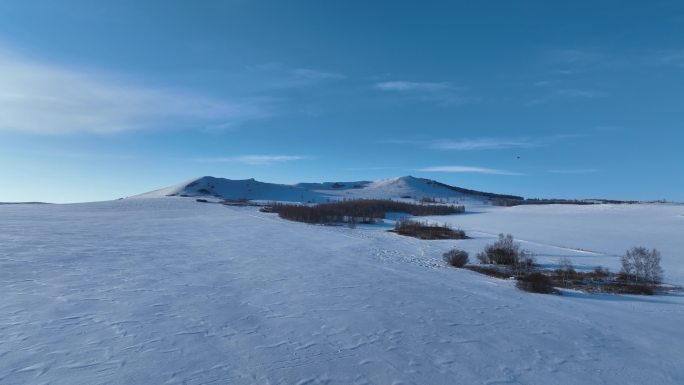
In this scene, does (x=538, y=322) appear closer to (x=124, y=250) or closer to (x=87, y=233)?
(x=124, y=250)

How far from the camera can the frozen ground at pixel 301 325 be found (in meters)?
5.20

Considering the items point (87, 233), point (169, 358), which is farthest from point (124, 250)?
point (169, 358)

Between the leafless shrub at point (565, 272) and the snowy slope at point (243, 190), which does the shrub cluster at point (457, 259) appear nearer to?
the leafless shrub at point (565, 272)

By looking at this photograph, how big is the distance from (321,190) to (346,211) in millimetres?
59203

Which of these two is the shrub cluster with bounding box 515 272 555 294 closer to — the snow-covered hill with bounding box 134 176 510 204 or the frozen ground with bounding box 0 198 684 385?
the frozen ground with bounding box 0 198 684 385

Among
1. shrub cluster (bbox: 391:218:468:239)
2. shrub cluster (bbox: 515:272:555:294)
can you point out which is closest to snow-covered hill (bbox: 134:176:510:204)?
shrub cluster (bbox: 391:218:468:239)

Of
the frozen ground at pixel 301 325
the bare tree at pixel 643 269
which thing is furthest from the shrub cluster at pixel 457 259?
the bare tree at pixel 643 269

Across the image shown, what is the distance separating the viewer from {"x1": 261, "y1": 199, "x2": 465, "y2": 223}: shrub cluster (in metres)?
40.6

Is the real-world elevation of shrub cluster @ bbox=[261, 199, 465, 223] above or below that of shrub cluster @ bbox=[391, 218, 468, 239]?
above

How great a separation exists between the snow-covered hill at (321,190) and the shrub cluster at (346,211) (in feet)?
94.2

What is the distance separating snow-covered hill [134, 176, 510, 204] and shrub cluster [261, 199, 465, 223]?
28703 mm

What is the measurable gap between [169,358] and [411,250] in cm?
1487

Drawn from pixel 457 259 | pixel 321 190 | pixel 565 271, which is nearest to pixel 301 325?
pixel 457 259

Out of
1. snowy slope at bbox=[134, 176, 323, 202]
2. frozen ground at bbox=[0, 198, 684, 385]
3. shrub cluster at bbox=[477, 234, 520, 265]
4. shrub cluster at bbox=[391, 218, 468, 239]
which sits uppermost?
snowy slope at bbox=[134, 176, 323, 202]
